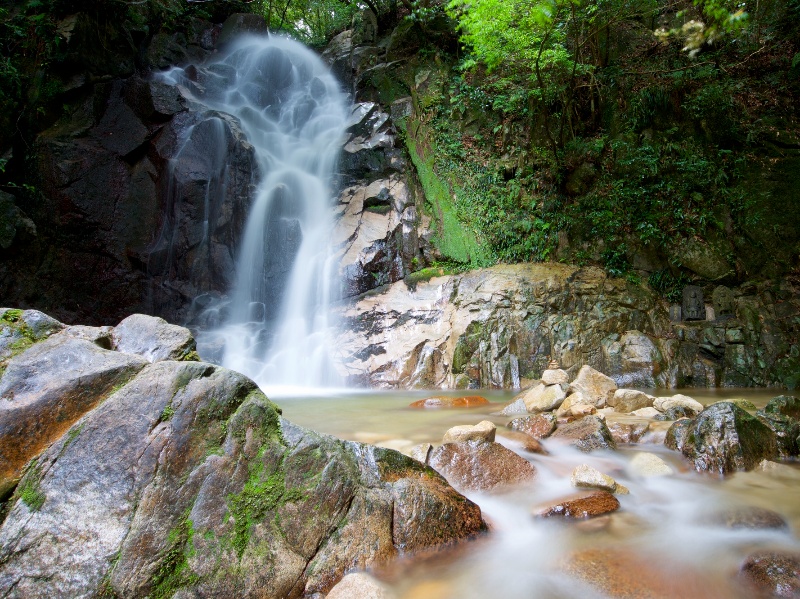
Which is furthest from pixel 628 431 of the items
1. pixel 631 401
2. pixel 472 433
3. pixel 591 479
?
pixel 472 433

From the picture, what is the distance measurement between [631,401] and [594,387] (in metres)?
0.62

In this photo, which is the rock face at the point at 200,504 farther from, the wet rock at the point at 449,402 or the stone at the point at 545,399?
the wet rock at the point at 449,402

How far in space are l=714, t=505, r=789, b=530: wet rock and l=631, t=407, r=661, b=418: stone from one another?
2.54 meters

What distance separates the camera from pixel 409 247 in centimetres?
1120

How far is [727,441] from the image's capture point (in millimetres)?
4062

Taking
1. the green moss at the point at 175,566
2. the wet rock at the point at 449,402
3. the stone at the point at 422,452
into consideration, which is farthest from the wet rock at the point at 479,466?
the wet rock at the point at 449,402

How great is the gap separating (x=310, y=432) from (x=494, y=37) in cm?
1054

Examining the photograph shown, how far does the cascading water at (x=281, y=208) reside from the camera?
1037 centimetres

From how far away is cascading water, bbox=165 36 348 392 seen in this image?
10.4 m

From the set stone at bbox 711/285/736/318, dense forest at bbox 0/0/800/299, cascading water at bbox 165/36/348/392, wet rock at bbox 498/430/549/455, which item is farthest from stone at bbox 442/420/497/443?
stone at bbox 711/285/736/318

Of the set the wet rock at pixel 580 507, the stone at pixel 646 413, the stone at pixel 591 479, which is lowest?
the wet rock at pixel 580 507

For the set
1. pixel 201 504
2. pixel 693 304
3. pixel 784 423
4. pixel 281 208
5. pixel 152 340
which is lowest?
pixel 784 423

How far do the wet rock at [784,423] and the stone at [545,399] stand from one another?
7.14 ft

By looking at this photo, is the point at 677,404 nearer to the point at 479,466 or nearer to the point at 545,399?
the point at 545,399
